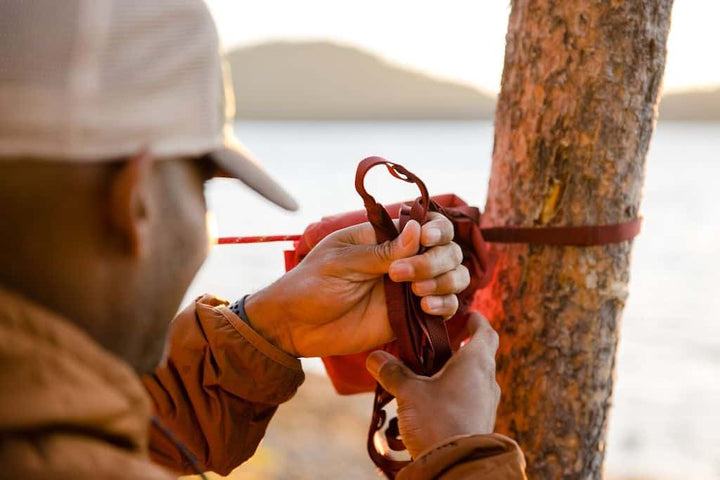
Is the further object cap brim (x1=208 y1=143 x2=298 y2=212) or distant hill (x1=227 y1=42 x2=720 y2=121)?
distant hill (x1=227 y1=42 x2=720 y2=121)

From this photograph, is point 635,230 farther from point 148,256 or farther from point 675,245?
point 675,245

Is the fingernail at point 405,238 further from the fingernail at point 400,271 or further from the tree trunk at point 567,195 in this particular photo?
the tree trunk at point 567,195

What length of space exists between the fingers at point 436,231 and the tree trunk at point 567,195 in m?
0.39

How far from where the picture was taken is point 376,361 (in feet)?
6.48

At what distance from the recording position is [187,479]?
680 centimetres

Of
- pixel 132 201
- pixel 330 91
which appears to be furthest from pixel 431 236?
pixel 330 91

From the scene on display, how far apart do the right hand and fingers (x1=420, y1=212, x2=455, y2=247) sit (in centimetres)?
30

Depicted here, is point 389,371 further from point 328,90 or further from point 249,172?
point 328,90

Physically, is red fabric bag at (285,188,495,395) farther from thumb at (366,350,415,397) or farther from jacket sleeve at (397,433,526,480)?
jacket sleeve at (397,433,526,480)

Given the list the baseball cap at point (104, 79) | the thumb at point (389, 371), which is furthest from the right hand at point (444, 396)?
the baseball cap at point (104, 79)

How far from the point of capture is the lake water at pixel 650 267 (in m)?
11.1

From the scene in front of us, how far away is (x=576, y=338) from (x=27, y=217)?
1719mm

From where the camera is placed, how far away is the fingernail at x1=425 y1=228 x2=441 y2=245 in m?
1.94

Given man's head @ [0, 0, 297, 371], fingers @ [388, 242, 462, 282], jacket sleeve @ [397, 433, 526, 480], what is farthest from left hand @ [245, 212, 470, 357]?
man's head @ [0, 0, 297, 371]
